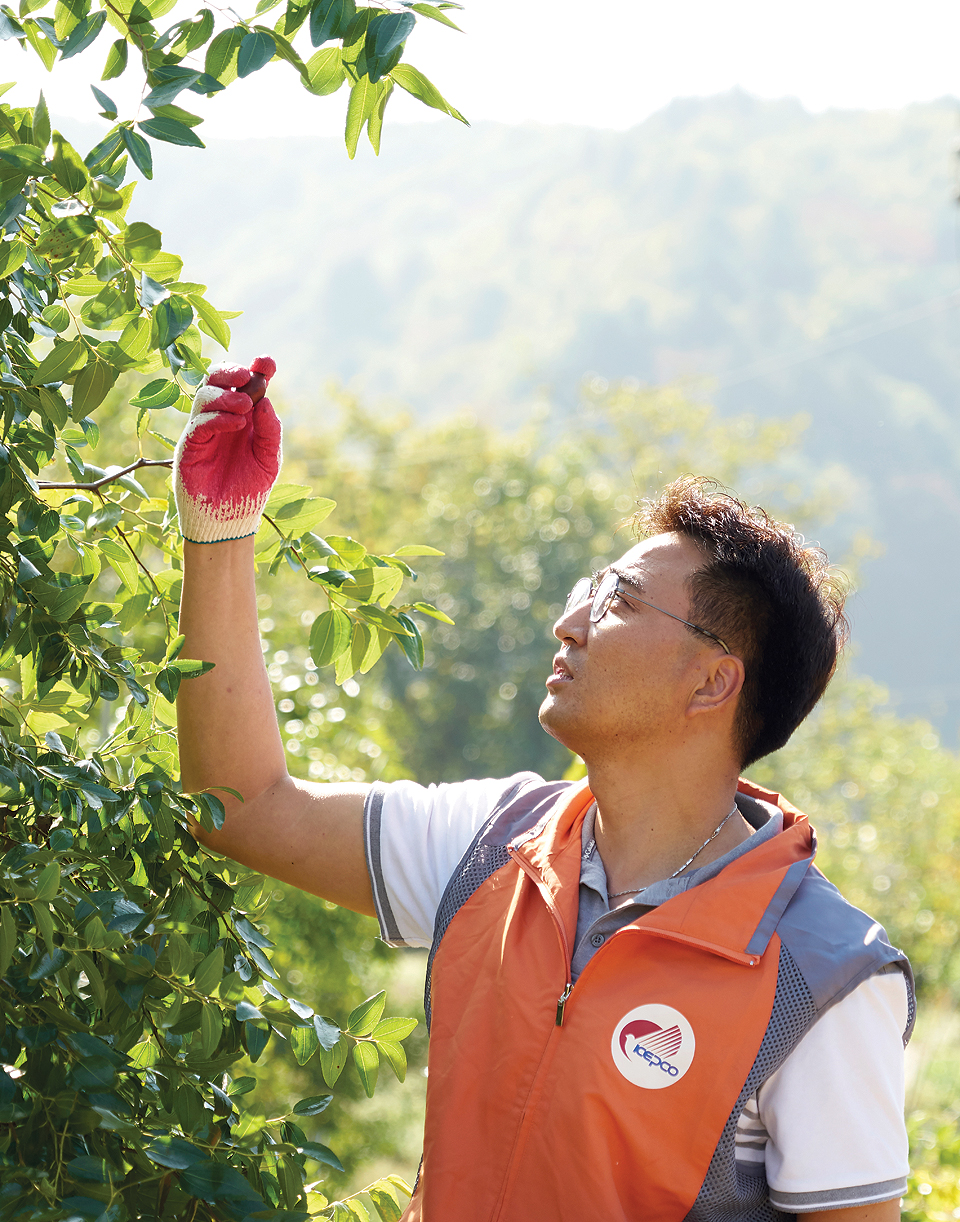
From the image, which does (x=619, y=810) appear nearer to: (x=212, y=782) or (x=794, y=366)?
(x=212, y=782)

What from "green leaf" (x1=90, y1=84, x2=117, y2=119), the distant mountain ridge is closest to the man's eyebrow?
"green leaf" (x1=90, y1=84, x2=117, y2=119)

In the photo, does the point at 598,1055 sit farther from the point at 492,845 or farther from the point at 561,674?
the point at 561,674

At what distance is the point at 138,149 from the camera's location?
97cm

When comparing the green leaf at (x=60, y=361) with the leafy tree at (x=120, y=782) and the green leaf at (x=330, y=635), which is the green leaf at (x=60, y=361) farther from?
the green leaf at (x=330, y=635)

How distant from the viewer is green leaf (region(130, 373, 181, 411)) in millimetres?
1204

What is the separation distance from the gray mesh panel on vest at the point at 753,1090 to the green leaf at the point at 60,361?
917 millimetres

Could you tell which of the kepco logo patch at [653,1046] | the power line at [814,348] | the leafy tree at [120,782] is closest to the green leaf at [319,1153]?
the leafy tree at [120,782]

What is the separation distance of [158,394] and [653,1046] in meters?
0.85

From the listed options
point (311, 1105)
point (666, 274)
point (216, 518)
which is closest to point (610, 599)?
point (216, 518)

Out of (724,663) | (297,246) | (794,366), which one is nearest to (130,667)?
(724,663)

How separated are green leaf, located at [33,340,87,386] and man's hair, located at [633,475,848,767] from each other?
78cm

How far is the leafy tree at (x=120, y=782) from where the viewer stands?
0.86 m

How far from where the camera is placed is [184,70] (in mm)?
942

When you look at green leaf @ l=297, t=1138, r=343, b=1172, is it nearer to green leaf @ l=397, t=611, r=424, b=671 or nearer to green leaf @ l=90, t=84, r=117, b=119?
green leaf @ l=397, t=611, r=424, b=671
